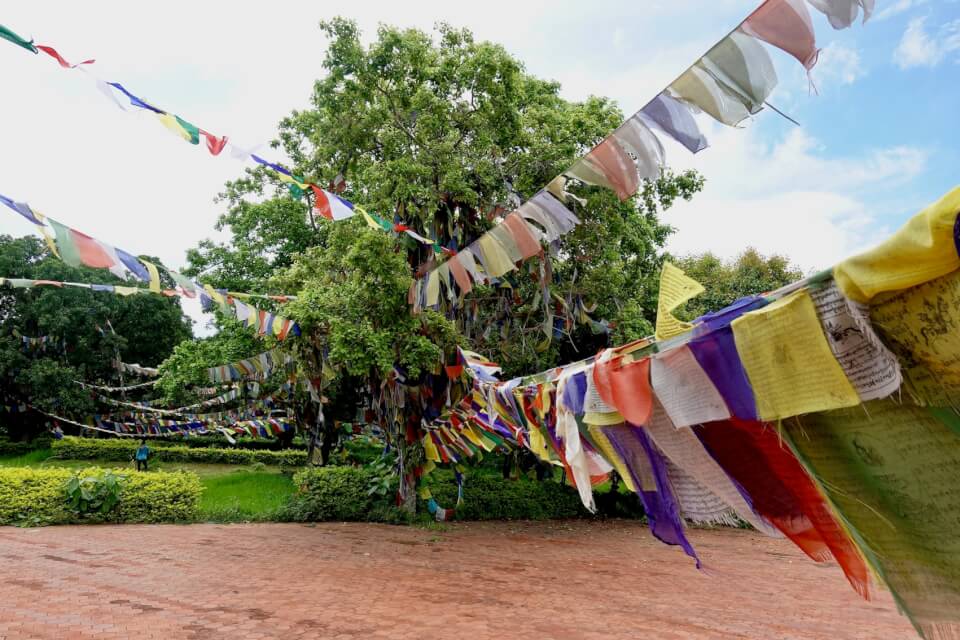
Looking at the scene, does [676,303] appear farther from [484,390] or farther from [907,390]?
[484,390]

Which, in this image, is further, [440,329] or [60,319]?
[60,319]

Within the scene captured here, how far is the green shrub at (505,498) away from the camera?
14969 mm

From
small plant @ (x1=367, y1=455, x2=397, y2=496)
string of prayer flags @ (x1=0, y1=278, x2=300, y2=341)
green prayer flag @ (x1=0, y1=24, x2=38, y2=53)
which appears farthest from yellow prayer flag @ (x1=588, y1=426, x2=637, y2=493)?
small plant @ (x1=367, y1=455, x2=397, y2=496)

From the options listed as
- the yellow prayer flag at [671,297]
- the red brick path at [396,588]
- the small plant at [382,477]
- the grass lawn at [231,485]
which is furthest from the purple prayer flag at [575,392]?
the grass lawn at [231,485]

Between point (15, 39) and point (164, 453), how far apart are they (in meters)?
23.2

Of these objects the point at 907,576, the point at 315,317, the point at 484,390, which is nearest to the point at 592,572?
the point at 484,390

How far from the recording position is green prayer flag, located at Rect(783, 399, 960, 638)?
2.09m

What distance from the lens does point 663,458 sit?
3.35 meters

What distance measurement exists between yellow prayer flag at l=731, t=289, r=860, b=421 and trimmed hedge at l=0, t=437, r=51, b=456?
99.5 ft

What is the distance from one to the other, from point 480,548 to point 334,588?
4016 mm

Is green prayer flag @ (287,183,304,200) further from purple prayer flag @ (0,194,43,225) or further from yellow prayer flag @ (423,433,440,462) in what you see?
Answer: yellow prayer flag @ (423,433,440,462)

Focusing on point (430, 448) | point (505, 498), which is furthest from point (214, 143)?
point (505, 498)

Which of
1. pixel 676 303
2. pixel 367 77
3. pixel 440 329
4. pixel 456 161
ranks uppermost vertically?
pixel 367 77

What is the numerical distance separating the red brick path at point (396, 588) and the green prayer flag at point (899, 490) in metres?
4.67
